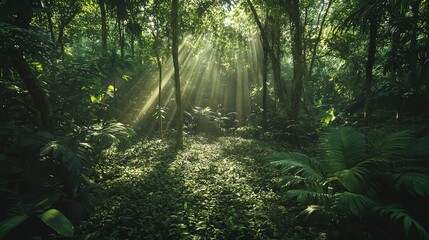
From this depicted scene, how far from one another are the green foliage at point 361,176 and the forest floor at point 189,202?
656mm

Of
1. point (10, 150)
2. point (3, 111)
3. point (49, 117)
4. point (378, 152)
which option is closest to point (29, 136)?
point (10, 150)

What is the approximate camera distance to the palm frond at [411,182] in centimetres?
407

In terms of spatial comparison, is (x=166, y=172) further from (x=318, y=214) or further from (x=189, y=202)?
(x=318, y=214)

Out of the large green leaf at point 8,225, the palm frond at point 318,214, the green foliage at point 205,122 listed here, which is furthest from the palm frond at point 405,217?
the green foliage at point 205,122

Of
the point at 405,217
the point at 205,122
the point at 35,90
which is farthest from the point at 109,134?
the point at 205,122

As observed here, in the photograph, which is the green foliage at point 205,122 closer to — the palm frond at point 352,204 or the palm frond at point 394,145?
the palm frond at point 394,145

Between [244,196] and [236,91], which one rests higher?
[236,91]

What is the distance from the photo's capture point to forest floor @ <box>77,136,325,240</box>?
434cm

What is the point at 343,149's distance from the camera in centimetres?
559

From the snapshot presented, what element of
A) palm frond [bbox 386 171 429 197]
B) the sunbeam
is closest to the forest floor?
palm frond [bbox 386 171 429 197]

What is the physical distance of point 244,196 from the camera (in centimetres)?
603

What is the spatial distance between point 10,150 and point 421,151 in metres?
7.68

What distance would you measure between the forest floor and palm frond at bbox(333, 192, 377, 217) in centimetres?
63

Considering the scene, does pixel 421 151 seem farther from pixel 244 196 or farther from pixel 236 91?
pixel 236 91
